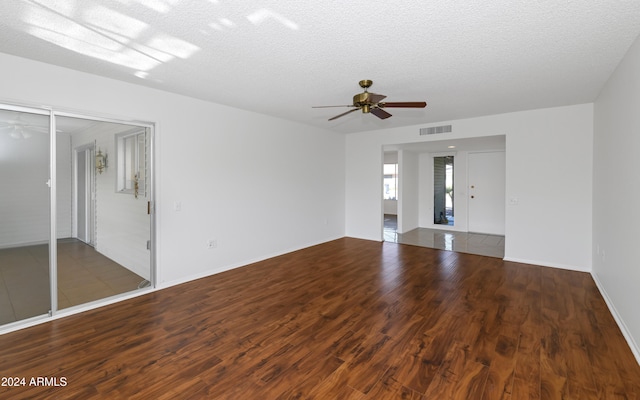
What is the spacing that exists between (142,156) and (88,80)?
97 cm

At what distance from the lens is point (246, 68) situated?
3.09 metres

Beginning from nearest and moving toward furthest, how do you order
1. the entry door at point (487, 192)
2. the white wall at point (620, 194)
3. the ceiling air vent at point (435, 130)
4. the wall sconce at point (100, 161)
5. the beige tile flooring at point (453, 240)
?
the white wall at point (620, 194), the wall sconce at point (100, 161), the ceiling air vent at point (435, 130), the beige tile flooring at point (453, 240), the entry door at point (487, 192)

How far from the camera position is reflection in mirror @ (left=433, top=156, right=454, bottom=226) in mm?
8148

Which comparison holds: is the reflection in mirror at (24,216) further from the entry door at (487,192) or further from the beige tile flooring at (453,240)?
the entry door at (487,192)

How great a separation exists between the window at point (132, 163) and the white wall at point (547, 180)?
517 cm

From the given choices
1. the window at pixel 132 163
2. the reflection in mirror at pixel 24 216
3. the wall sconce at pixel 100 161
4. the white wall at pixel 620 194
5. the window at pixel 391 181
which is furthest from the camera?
the window at pixel 391 181

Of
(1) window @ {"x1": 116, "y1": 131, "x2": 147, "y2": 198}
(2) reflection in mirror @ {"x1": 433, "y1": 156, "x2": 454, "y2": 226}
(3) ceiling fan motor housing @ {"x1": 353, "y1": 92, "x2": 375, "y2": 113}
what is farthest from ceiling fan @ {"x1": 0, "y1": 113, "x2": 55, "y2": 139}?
(2) reflection in mirror @ {"x1": 433, "y1": 156, "x2": 454, "y2": 226}

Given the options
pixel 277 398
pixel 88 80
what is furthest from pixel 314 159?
pixel 277 398

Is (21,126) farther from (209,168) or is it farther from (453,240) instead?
(453,240)

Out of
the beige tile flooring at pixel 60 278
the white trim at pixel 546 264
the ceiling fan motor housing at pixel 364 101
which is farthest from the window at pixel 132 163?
the white trim at pixel 546 264

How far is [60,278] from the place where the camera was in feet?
10.4

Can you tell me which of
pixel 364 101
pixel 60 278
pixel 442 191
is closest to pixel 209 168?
pixel 60 278

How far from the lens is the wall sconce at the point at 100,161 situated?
137 inches

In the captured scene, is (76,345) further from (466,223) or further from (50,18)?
(466,223)
